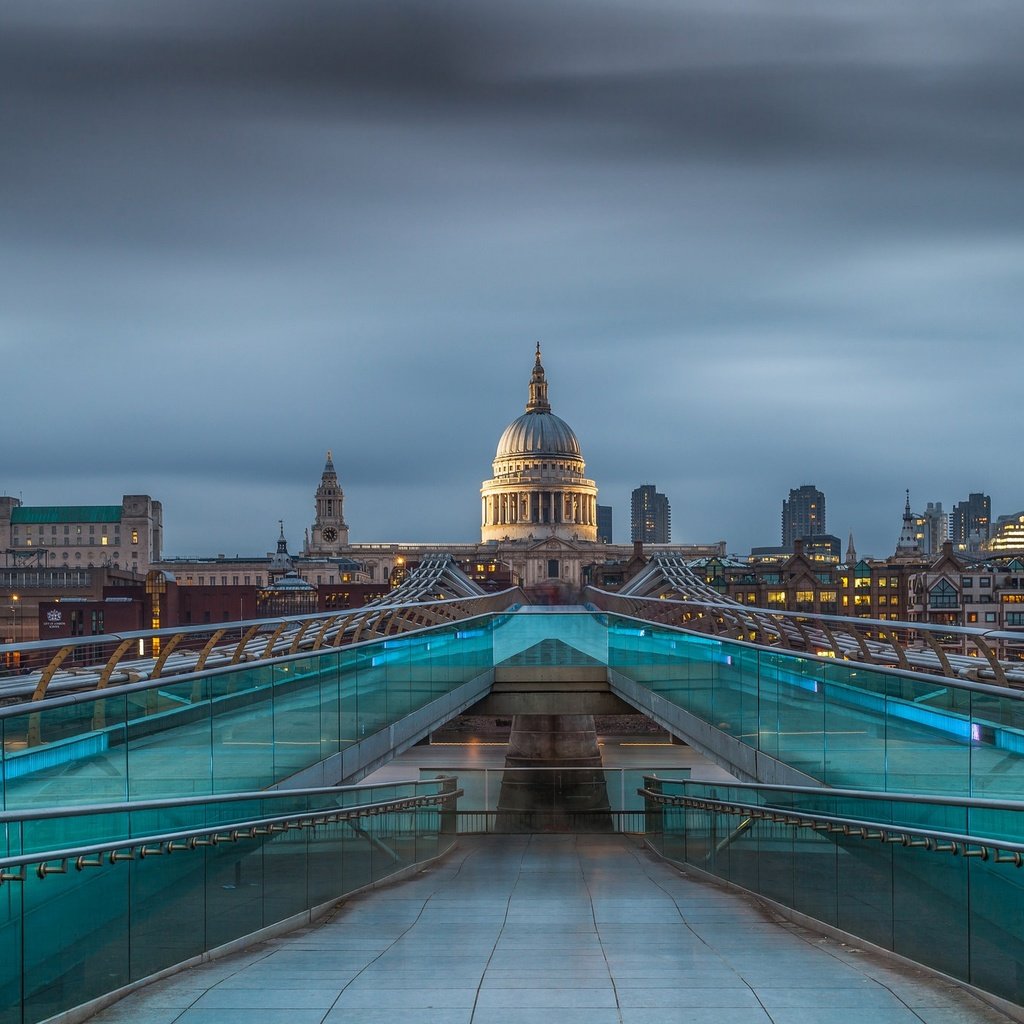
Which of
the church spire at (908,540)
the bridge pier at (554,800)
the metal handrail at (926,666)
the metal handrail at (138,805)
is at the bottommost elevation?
the bridge pier at (554,800)

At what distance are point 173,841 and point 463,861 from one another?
1017 cm

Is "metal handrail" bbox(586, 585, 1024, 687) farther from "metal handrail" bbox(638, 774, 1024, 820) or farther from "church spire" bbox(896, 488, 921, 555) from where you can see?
"church spire" bbox(896, 488, 921, 555)

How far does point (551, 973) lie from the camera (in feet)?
29.6

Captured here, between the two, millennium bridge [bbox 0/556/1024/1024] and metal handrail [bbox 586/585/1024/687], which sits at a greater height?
metal handrail [bbox 586/585/1024/687]

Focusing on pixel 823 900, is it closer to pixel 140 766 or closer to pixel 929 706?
pixel 929 706

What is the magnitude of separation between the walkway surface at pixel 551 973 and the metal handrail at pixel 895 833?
90 cm

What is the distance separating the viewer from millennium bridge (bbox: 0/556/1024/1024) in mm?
7996

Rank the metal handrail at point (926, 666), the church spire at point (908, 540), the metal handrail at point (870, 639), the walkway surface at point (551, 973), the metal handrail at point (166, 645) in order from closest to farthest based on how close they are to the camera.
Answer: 1. the walkway surface at point (551, 973)
2. the metal handrail at point (166, 645)
3. the metal handrail at point (926, 666)
4. the metal handrail at point (870, 639)
5. the church spire at point (908, 540)

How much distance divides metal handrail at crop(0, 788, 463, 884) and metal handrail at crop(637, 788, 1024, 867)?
14.7 feet

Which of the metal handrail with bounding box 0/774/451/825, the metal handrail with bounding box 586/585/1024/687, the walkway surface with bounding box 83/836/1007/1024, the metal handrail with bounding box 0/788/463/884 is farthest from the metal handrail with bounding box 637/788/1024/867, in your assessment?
the metal handrail with bounding box 0/774/451/825

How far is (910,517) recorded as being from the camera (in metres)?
190

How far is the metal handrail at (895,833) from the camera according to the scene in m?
8.34

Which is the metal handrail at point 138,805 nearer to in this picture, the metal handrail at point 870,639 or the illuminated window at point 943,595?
the metal handrail at point 870,639

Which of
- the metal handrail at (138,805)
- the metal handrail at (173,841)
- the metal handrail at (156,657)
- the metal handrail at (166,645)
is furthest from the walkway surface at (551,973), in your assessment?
the metal handrail at (166,645)
